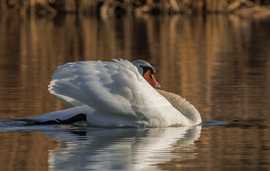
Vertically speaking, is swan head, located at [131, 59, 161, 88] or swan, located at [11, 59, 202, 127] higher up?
swan head, located at [131, 59, 161, 88]

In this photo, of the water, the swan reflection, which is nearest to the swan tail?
the water

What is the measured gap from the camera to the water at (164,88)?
690 centimetres

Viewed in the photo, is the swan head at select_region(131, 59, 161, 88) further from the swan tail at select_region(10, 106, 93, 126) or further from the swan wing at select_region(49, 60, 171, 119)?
the swan tail at select_region(10, 106, 93, 126)

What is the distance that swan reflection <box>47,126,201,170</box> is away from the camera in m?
6.59

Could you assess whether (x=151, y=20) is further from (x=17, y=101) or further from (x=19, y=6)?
(x=17, y=101)

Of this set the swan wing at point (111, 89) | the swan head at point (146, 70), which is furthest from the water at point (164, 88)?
the swan head at point (146, 70)

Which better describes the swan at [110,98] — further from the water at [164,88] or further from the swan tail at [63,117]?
the water at [164,88]

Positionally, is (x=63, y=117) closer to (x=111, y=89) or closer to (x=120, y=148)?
(x=111, y=89)

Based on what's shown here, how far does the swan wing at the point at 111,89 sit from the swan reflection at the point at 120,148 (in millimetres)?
314

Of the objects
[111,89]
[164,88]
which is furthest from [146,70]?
[164,88]

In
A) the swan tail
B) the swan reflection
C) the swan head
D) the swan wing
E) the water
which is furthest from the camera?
the swan head

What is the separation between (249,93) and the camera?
1229cm

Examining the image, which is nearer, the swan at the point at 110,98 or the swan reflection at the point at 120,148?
the swan reflection at the point at 120,148

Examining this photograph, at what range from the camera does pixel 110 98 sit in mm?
8570
